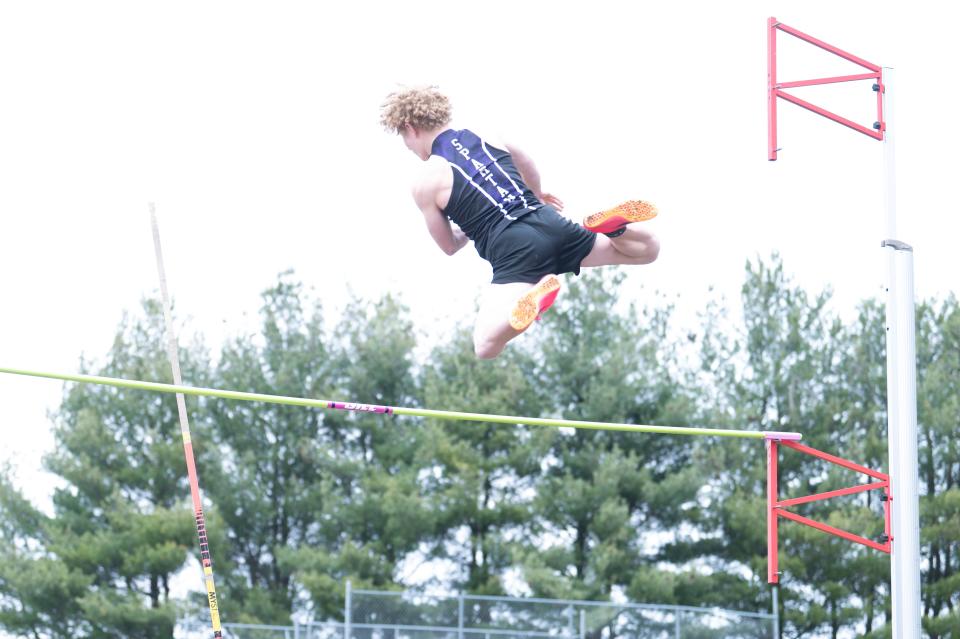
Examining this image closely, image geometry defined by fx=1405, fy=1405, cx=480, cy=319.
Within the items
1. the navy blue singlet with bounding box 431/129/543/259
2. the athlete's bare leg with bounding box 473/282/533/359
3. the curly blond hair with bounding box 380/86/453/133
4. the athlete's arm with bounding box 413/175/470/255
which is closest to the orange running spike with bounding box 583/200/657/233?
the navy blue singlet with bounding box 431/129/543/259

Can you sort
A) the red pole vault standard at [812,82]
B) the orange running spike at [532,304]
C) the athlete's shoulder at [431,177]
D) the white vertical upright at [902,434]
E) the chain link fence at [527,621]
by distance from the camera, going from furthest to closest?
Result: the chain link fence at [527,621]
the red pole vault standard at [812,82]
the white vertical upright at [902,434]
the athlete's shoulder at [431,177]
the orange running spike at [532,304]

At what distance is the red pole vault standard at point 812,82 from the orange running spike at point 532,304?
7.57 feet

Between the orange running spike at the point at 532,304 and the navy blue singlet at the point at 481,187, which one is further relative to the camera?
the navy blue singlet at the point at 481,187

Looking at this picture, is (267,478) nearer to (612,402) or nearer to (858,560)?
(612,402)

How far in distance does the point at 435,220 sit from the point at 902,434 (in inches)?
112

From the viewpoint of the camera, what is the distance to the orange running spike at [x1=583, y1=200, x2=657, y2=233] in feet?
16.9

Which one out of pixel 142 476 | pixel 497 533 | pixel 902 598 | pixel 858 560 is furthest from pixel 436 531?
pixel 902 598

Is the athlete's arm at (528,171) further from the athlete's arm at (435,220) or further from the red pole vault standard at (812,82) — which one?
the red pole vault standard at (812,82)

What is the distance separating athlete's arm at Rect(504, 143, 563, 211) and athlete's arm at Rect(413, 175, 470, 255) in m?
0.33

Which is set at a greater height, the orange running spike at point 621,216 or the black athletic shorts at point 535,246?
the orange running spike at point 621,216

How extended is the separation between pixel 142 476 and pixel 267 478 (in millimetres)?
1764

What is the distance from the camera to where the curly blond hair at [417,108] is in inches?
205

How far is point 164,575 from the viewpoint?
734 inches

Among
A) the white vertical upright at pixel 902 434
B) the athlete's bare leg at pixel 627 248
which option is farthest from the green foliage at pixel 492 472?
the athlete's bare leg at pixel 627 248
